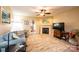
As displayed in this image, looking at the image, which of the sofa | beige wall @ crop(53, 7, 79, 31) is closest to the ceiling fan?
beige wall @ crop(53, 7, 79, 31)

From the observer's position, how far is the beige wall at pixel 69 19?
2186mm

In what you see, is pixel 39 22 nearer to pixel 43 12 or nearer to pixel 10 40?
pixel 43 12

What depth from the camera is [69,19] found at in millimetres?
2270

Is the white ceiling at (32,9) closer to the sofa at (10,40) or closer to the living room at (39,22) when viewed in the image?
the living room at (39,22)

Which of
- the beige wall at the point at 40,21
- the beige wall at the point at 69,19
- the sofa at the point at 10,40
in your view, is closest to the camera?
the sofa at the point at 10,40

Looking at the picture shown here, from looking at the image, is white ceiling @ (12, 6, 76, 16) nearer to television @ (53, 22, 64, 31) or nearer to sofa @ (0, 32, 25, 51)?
television @ (53, 22, 64, 31)

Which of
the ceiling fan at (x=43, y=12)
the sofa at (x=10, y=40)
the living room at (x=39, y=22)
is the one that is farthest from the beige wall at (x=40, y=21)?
the sofa at (x=10, y=40)

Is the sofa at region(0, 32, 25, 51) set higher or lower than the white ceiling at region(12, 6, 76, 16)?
lower

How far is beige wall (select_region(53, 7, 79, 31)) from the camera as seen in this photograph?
2.19 metres

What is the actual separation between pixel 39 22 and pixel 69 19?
A: 0.67 m

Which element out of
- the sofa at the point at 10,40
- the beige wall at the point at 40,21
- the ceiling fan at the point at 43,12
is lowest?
the sofa at the point at 10,40
